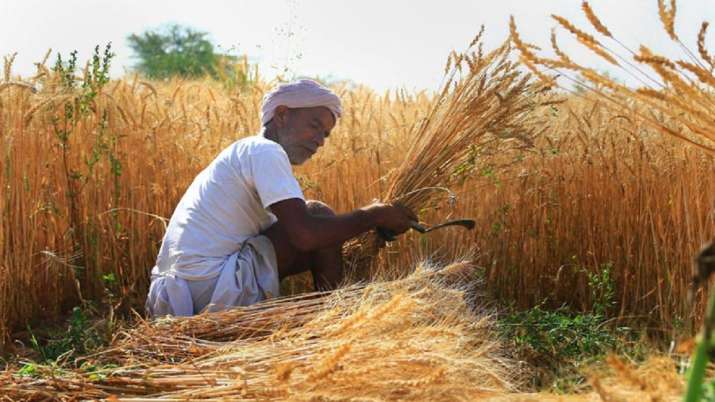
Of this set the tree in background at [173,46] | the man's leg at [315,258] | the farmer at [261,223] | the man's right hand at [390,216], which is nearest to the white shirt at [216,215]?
the farmer at [261,223]

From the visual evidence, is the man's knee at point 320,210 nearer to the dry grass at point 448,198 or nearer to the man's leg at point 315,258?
the man's leg at point 315,258

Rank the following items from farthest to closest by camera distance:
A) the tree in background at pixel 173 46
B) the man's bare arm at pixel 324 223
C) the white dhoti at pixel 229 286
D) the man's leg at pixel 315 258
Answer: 1. the tree in background at pixel 173 46
2. the man's leg at pixel 315 258
3. the white dhoti at pixel 229 286
4. the man's bare arm at pixel 324 223

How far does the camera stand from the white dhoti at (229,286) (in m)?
3.13

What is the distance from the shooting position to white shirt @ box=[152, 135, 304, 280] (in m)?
3.15

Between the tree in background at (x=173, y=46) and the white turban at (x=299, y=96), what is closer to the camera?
the white turban at (x=299, y=96)

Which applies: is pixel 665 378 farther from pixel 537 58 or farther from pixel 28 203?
pixel 28 203

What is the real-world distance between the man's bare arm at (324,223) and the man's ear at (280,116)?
0.38 m

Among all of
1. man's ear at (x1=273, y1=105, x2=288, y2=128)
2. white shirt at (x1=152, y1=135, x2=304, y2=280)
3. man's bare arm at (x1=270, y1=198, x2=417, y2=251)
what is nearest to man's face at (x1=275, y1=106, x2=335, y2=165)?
man's ear at (x1=273, y1=105, x2=288, y2=128)

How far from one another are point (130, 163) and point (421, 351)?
2.27 m

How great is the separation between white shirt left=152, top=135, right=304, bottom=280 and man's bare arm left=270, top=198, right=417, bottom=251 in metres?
0.14

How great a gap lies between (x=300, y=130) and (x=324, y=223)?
1.32 feet

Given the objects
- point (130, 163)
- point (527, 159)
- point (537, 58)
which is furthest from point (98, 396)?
point (527, 159)

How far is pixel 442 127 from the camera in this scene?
133 inches

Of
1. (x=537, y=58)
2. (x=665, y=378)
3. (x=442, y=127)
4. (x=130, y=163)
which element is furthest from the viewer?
(x=130, y=163)
